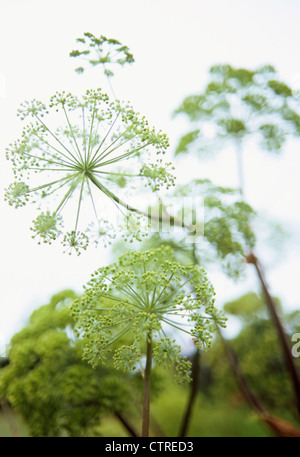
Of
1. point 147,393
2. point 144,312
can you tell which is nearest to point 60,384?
point 147,393

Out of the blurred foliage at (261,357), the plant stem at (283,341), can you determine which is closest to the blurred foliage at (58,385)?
the plant stem at (283,341)

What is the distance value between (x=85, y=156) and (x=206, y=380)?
13.6ft

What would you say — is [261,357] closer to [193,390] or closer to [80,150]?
[193,390]

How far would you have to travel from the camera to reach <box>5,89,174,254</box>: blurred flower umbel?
1.41 meters

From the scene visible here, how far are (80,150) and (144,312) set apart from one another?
677 millimetres

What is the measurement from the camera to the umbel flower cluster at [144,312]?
1.30 metres

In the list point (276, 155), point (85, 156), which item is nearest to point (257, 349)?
point (276, 155)

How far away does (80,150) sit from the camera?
1450 millimetres

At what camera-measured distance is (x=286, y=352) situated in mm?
2303

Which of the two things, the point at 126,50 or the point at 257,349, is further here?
the point at 257,349

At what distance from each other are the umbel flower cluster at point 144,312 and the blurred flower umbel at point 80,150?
0.20 metres

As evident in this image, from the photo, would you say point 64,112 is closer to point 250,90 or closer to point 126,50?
point 126,50

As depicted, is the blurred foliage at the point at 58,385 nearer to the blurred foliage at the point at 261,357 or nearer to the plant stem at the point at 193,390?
the plant stem at the point at 193,390

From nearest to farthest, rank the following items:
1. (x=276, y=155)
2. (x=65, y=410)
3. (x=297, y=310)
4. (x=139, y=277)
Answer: (x=139, y=277)
(x=65, y=410)
(x=276, y=155)
(x=297, y=310)
